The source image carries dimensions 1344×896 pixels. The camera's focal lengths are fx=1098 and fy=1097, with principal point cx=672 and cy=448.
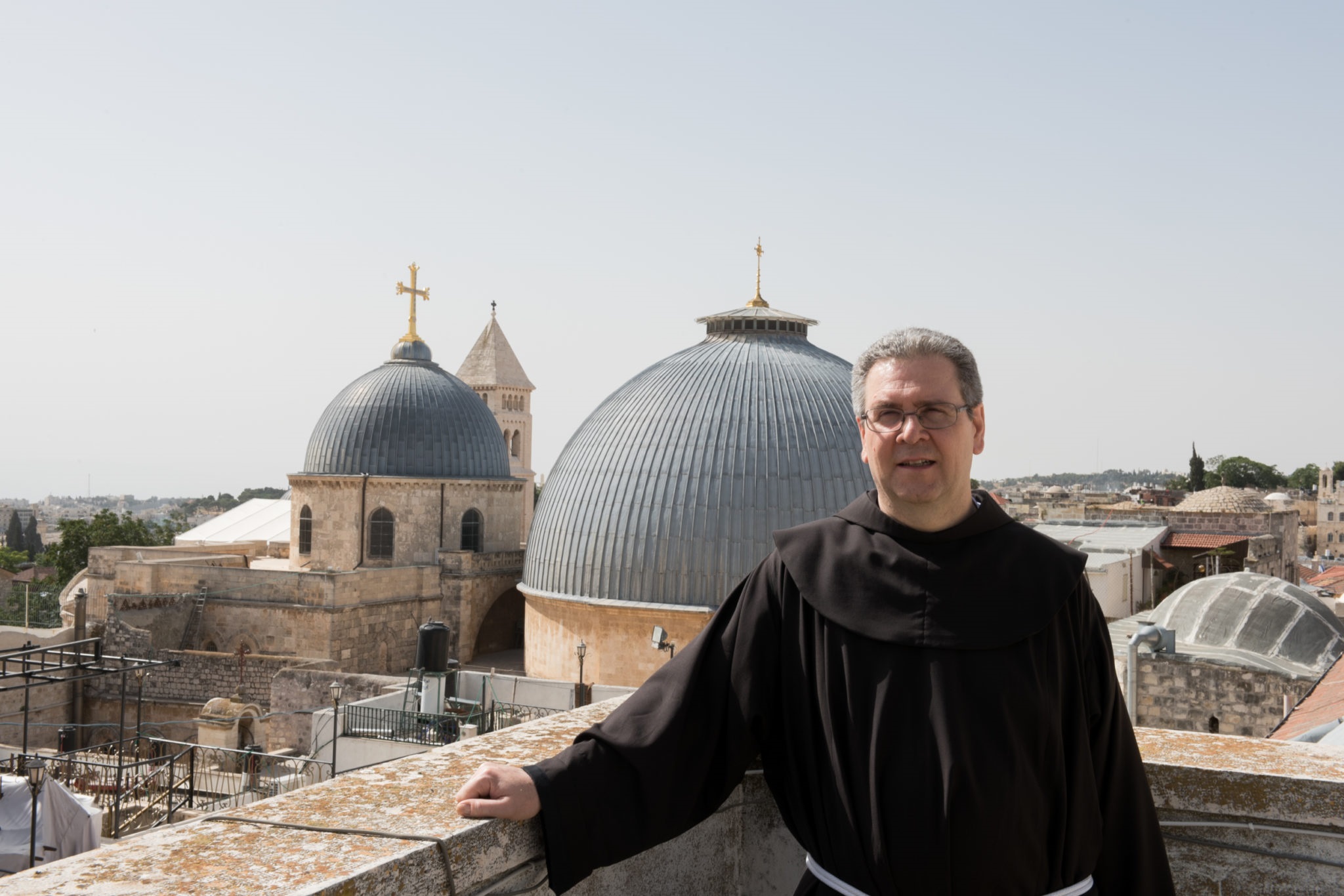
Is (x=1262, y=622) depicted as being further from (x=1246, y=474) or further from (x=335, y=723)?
(x=1246, y=474)

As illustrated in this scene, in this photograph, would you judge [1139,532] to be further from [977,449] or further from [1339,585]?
[977,449]

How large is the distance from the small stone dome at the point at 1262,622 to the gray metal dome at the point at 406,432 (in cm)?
1603

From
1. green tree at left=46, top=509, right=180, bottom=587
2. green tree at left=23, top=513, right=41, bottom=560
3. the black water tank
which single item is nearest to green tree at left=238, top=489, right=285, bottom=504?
green tree at left=23, top=513, right=41, bottom=560

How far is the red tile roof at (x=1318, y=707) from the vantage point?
886cm

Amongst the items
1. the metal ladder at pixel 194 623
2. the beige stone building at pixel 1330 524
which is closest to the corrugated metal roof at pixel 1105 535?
the metal ladder at pixel 194 623

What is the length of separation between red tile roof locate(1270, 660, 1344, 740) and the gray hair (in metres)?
6.50

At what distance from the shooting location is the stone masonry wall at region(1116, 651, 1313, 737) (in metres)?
13.0

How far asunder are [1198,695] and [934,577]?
12247mm

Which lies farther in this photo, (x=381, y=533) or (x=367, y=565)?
(x=381, y=533)

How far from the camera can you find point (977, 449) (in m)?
2.84

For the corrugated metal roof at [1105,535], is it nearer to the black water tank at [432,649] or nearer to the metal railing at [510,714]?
the metal railing at [510,714]

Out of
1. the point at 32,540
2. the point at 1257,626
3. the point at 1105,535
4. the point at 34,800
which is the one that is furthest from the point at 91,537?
the point at 32,540

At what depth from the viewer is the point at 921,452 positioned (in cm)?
266

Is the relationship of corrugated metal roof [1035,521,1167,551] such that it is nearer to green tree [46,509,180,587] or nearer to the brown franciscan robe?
the brown franciscan robe
